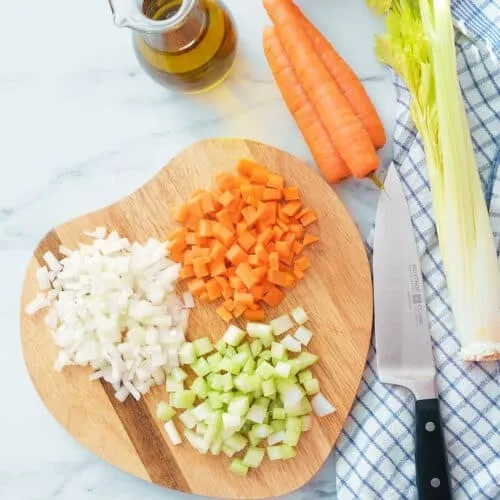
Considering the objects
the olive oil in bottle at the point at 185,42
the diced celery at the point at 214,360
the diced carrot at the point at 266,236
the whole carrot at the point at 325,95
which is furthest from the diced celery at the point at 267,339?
the olive oil in bottle at the point at 185,42

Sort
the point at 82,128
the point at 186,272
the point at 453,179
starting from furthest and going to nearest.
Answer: the point at 82,128, the point at 186,272, the point at 453,179

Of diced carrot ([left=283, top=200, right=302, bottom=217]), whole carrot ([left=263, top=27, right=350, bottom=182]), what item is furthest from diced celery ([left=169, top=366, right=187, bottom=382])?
whole carrot ([left=263, top=27, right=350, bottom=182])

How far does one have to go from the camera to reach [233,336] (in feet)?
6.51

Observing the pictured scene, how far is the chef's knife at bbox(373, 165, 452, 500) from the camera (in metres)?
1.90

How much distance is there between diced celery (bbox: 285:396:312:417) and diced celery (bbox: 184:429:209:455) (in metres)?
0.20

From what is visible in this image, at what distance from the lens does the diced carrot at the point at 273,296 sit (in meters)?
1.99

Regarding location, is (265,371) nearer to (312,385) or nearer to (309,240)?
(312,385)

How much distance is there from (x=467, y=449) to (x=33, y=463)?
101 cm

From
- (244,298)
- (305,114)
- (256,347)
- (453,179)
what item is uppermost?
(305,114)

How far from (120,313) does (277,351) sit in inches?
14.2

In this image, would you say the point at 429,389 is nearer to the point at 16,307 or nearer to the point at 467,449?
the point at 467,449

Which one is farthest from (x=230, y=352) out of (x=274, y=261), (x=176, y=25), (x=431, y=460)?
(x=176, y=25)

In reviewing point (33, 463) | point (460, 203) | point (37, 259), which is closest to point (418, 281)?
point (460, 203)

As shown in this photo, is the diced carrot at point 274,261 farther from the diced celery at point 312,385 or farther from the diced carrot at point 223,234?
the diced celery at point 312,385
